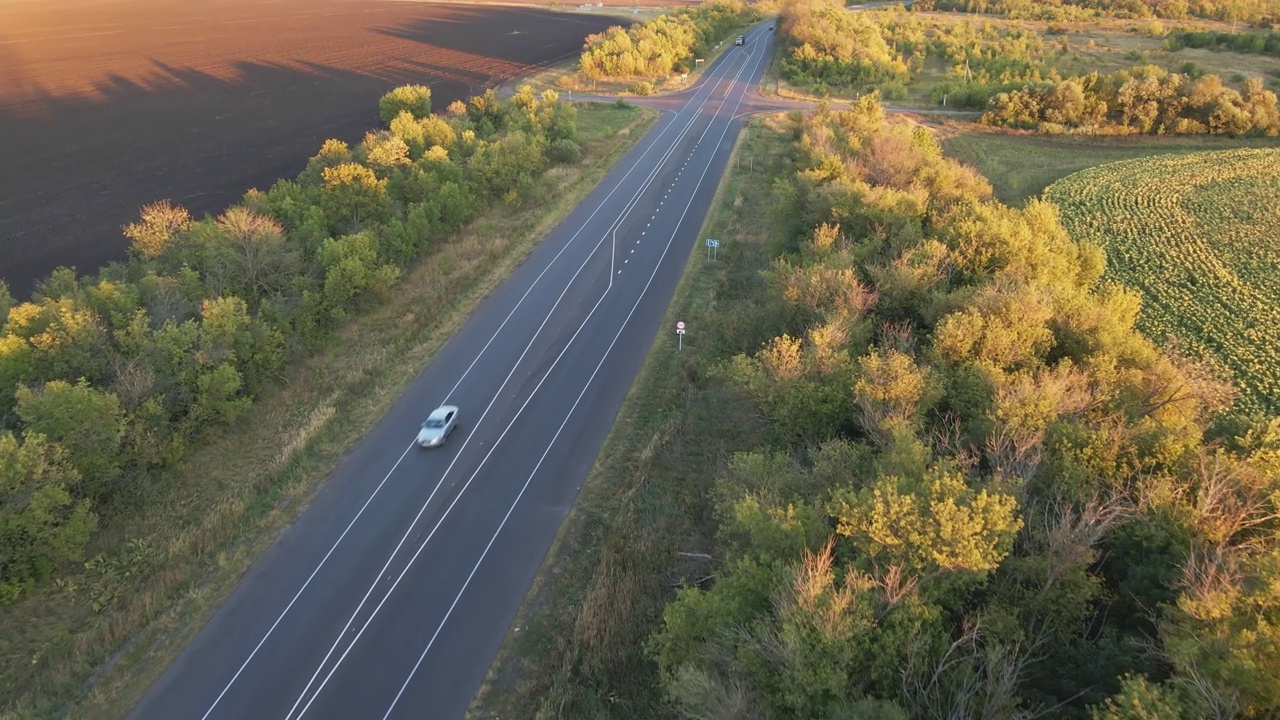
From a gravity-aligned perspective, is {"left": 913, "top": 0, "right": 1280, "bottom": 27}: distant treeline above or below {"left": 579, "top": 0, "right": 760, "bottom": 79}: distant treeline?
above

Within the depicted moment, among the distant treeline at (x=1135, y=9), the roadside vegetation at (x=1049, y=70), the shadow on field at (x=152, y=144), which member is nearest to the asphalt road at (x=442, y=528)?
the shadow on field at (x=152, y=144)

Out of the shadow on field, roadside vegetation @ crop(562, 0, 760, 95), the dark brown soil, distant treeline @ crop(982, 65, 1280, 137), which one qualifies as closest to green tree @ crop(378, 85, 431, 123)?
the dark brown soil

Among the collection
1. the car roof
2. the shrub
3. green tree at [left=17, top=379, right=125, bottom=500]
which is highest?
the shrub

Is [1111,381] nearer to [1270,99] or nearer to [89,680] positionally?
[89,680]

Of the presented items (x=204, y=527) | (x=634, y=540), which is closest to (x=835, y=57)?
(x=634, y=540)

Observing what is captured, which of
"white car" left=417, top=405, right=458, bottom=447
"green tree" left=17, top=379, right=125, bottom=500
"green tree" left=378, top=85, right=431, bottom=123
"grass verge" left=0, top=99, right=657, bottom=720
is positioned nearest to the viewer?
"grass verge" left=0, top=99, right=657, bottom=720

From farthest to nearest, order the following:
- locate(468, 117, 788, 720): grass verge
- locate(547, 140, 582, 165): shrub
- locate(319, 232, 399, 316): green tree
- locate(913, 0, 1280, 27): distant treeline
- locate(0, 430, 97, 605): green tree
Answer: locate(913, 0, 1280, 27): distant treeline, locate(547, 140, 582, 165): shrub, locate(319, 232, 399, 316): green tree, locate(0, 430, 97, 605): green tree, locate(468, 117, 788, 720): grass verge

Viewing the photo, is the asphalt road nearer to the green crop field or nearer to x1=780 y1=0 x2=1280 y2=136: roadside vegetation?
the green crop field
